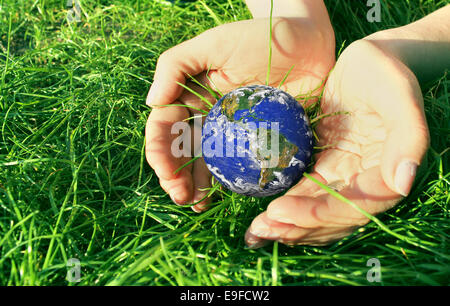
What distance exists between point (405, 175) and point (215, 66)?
128cm

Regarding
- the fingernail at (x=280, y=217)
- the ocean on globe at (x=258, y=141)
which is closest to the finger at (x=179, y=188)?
the ocean on globe at (x=258, y=141)

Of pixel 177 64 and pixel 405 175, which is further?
pixel 177 64

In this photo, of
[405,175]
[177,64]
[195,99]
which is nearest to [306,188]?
[405,175]

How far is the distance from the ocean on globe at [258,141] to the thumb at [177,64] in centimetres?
45

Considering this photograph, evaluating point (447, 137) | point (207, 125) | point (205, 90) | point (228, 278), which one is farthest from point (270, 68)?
point (228, 278)

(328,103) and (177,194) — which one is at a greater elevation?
(328,103)

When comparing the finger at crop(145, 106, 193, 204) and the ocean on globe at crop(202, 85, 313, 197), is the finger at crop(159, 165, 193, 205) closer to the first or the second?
the finger at crop(145, 106, 193, 204)

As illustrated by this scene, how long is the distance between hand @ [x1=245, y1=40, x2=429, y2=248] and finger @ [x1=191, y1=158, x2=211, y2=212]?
0.42m

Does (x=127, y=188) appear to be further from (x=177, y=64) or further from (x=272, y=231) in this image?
(x=272, y=231)

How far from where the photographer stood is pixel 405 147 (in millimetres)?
1645

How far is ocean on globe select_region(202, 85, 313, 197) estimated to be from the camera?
6.02 ft

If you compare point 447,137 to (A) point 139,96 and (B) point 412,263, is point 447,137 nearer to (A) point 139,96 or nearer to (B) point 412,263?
(B) point 412,263

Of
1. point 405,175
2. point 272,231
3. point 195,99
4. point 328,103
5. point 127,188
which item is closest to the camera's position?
point 405,175

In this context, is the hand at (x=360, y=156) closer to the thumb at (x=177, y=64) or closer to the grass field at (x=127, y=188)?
the grass field at (x=127, y=188)
